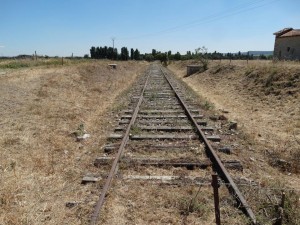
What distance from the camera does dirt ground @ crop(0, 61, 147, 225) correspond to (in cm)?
425

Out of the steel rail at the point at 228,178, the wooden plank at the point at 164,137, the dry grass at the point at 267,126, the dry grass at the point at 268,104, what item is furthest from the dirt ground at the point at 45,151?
the dry grass at the point at 268,104

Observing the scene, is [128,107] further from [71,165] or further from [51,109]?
[71,165]

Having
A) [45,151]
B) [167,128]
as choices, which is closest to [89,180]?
[45,151]

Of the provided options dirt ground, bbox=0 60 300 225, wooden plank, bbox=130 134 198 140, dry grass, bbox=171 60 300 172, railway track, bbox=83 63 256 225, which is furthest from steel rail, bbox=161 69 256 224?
dry grass, bbox=171 60 300 172

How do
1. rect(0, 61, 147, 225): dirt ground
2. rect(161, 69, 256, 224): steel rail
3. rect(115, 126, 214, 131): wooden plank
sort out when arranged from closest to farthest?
1. rect(161, 69, 256, 224): steel rail
2. rect(0, 61, 147, 225): dirt ground
3. rect(115, 126, 214, 131): wooden plank

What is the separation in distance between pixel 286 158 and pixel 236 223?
9.85ft

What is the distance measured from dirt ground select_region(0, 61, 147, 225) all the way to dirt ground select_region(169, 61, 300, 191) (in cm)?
320

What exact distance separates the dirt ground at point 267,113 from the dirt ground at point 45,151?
126 inches

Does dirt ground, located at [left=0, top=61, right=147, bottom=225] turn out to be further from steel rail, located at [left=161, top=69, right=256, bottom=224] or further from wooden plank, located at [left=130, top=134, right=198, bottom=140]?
steel rail, located at [left=161, top=69, right=256, bottom=224]

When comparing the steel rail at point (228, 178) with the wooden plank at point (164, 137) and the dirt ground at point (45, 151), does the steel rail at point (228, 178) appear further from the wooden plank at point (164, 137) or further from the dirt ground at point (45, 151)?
the dirt ground at point (45, 151)

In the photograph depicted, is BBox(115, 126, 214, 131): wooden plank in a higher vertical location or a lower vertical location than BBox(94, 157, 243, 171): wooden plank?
higher

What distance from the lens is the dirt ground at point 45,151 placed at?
4250 mm

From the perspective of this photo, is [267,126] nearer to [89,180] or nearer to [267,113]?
[267,113]

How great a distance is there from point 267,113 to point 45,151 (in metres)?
7.71
